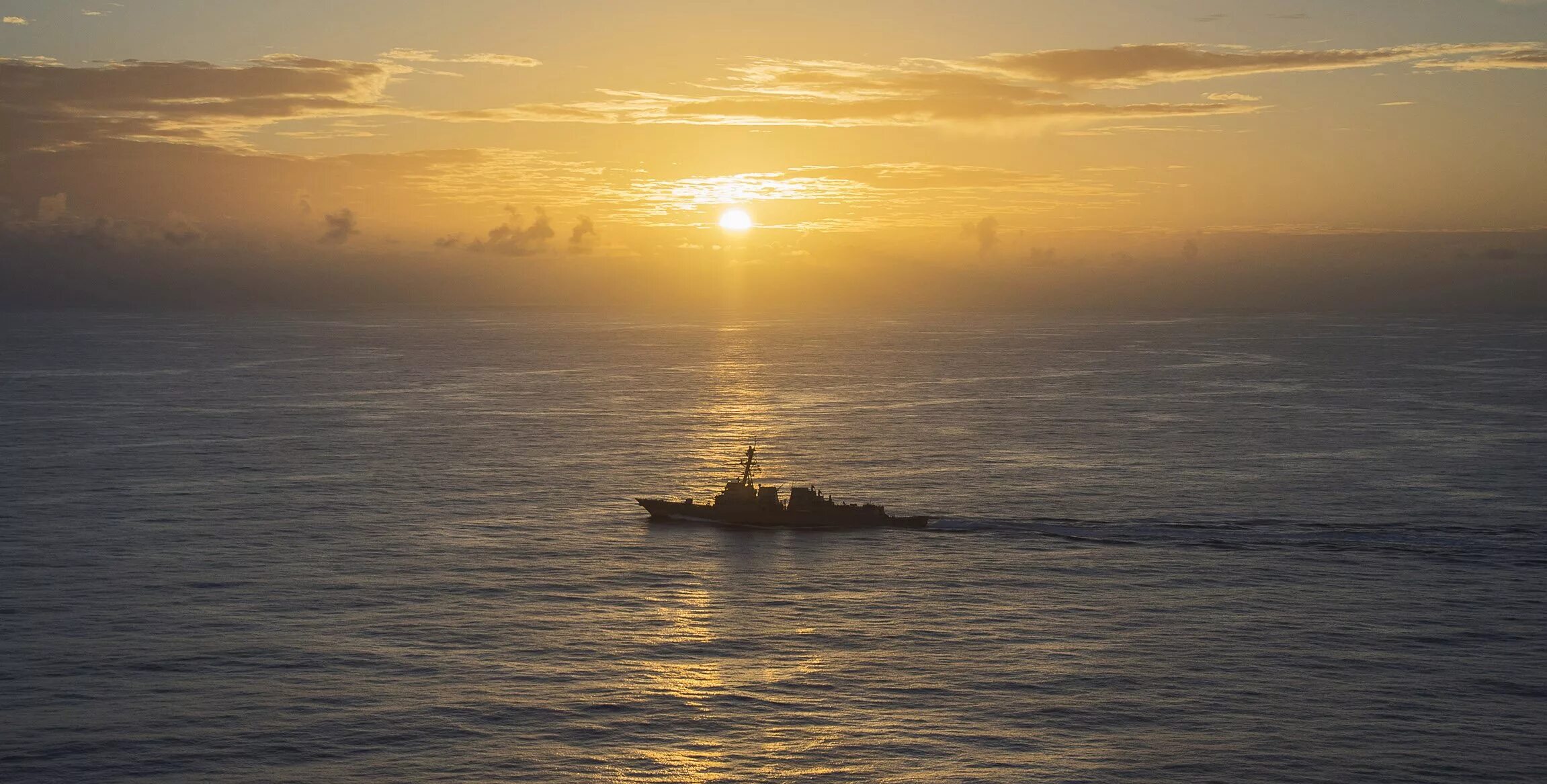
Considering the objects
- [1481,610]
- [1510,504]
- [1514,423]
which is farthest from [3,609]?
[1514,423]

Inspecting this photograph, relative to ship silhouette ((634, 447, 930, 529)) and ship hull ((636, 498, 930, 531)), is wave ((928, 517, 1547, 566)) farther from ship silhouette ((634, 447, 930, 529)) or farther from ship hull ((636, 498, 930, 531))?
ship silhouette ((634, 447, 930, 529))

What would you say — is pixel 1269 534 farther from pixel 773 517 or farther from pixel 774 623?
pixel 774 623

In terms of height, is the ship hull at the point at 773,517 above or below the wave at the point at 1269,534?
above

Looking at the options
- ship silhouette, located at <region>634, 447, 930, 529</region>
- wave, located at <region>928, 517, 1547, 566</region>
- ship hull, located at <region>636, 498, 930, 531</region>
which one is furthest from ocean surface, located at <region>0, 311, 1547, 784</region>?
ship silhouette, located at <region>634, 447, 930, 529</region>

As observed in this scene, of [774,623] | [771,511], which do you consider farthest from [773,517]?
[774,623]

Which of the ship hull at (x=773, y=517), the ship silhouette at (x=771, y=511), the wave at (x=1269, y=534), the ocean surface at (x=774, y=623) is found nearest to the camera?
the ocean surface at (x=774, y=623)

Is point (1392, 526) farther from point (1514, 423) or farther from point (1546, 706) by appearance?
point (1514, 423)

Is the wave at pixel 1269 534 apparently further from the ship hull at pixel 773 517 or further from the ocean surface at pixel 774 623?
the ship hull at pixel 773 517

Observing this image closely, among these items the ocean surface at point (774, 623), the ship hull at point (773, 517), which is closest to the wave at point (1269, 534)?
the ocean surface at point (774, 623)
